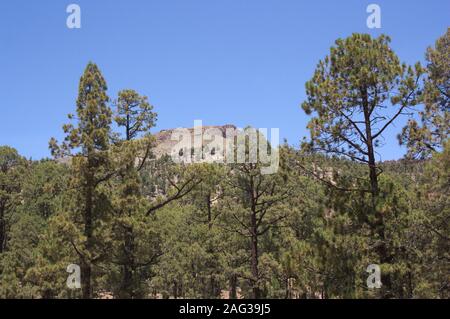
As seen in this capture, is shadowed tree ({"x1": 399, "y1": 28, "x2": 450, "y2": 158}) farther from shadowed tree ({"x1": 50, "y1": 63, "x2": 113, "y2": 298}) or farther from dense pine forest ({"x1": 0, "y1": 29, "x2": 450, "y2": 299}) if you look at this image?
shadowed tree ({"x1": 50, "y1": 63, "x2": 113, "y2": 298})

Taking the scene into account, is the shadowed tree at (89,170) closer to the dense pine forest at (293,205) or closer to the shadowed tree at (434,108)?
the dense pine forest at (293,205)

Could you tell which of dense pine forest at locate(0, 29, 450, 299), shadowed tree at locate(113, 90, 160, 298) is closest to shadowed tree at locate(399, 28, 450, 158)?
dense pine forest at locate(0, 29, 450, 299)

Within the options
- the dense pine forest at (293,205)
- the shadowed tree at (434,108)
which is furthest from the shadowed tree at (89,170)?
the shadowed tree at (434,108)

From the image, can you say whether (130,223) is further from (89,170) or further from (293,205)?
(293,205)

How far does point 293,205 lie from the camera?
22.8 m

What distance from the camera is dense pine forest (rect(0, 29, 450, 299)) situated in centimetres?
1484

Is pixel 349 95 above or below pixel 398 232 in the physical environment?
above

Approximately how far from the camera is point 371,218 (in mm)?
14602

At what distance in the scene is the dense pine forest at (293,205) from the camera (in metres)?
14.8

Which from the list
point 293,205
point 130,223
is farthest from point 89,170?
point 293,205
